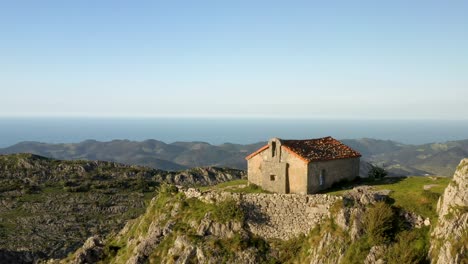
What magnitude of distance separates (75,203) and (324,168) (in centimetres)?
6812

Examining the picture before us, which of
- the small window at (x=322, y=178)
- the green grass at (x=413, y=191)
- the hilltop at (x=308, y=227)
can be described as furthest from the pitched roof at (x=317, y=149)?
the hilltop at (x=308, y=227)

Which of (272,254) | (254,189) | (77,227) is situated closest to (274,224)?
(272,254)

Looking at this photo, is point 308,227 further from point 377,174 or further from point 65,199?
point 65,199

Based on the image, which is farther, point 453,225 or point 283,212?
point 283,212

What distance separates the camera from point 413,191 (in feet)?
111

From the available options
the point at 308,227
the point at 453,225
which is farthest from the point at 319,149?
the point at 453,225

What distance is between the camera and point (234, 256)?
109 ft

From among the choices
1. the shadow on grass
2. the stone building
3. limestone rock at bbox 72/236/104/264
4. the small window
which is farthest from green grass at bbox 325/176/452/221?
limestone rock at bbox 72/236/104/264

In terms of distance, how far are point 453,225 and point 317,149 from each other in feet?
50.7

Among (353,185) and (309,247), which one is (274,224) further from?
(353,185)

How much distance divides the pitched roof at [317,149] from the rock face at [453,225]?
446 inches

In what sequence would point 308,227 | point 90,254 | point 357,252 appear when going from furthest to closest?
point 90,254, point 308,227, point 357,252

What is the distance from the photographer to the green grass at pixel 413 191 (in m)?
30.8

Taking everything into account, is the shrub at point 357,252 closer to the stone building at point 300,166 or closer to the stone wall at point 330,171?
the stone building at point 300,166
